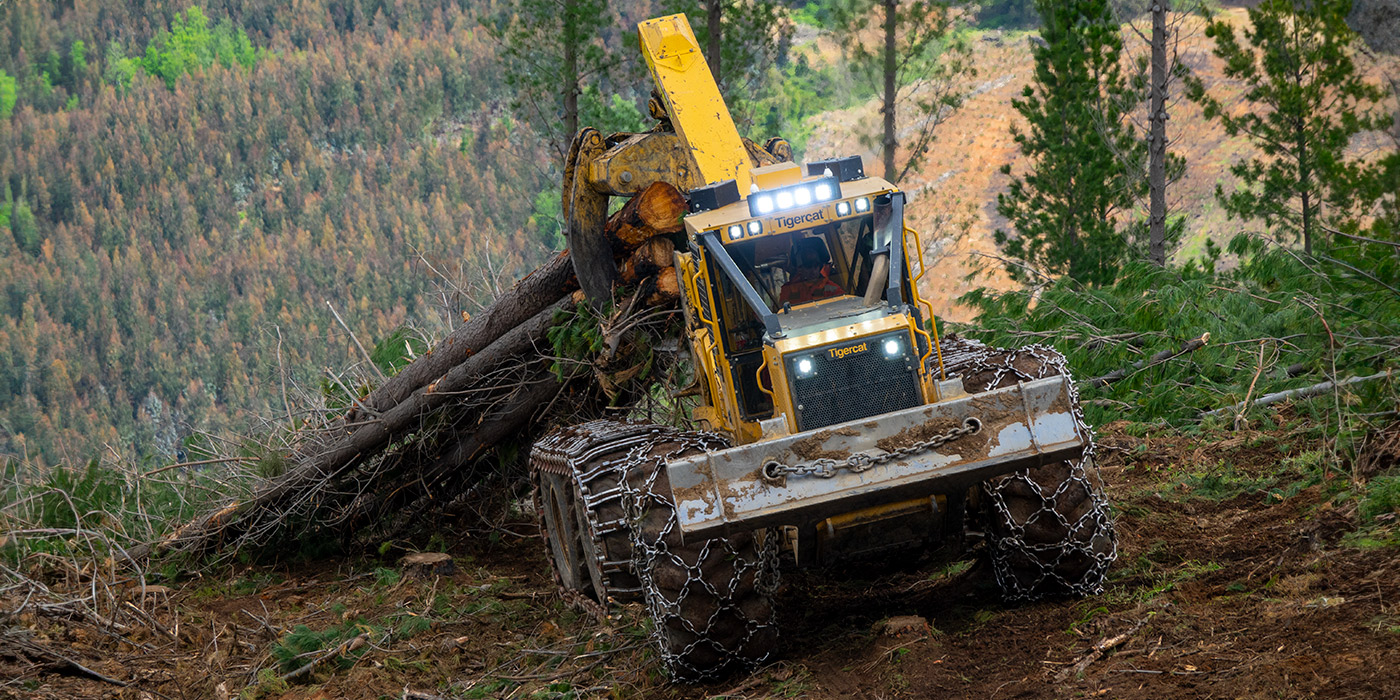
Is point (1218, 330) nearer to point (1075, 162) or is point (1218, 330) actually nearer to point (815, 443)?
point (815, 443)

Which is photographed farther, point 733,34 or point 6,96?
point 6,96

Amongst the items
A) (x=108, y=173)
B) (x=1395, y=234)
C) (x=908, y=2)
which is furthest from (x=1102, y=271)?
(x=108, y=173)

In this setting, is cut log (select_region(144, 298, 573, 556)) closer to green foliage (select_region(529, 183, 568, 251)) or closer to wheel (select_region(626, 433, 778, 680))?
wheel (select_region(626, 433, 778, 680))

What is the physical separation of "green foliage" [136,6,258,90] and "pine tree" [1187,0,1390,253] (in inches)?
2542

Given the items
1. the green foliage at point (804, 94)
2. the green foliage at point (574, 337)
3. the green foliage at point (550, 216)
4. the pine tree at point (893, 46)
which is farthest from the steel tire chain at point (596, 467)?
the green foliage at point (804, 94)

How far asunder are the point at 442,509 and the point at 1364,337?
7.69m

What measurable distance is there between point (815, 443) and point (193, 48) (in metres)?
73.5

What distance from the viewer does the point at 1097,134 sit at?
16.9m

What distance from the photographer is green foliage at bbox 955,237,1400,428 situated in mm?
7863

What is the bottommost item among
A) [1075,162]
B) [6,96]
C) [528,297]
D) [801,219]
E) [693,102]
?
[1075,162]

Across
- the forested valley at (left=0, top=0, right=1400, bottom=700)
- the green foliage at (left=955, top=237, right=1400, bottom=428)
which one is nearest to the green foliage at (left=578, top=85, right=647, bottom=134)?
the forested valley at (left=0, top=0, right=1400, bottom=700)

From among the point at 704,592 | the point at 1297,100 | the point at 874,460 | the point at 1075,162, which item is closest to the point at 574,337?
the point at 704,592

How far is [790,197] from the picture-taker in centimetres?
657

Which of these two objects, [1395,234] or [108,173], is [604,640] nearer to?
[1395,234]
